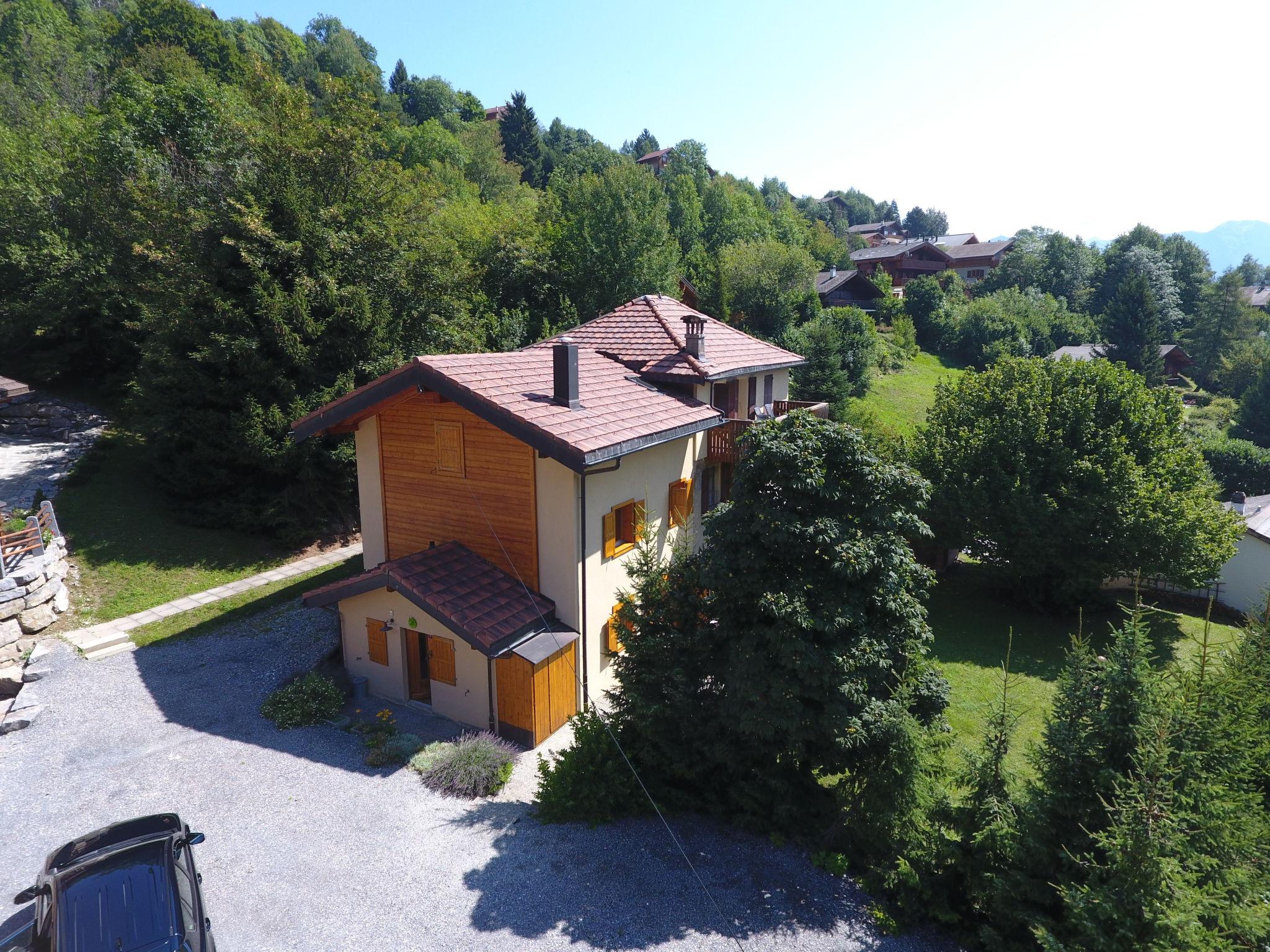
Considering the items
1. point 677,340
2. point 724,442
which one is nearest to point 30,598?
point 677,340

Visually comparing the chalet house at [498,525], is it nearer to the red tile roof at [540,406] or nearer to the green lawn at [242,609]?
the red tile roof at [540,406]

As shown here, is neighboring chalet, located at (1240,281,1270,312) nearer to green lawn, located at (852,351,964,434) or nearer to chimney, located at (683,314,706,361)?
green lawn, located at (852,351,964,434)

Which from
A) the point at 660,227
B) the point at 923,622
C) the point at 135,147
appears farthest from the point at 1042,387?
the point at 135,147

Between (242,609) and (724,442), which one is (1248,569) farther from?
(242,609)

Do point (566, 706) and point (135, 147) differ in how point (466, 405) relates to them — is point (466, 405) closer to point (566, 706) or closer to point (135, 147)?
point (566, 706)

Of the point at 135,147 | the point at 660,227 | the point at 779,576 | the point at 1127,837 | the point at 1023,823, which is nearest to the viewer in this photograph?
the point at 1127,837

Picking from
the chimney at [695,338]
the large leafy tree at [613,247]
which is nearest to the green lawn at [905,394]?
the large leafy tree at [613,247]
